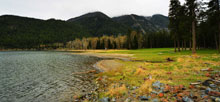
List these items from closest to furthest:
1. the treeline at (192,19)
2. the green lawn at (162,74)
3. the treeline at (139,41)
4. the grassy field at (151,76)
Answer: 1. the grassy field at (151,76)
2. the green lawn at (162,74)
3. the treeline at (192,19)
4. the treeline at (139,41)

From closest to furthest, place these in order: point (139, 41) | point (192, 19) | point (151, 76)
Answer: point (151, 76) < point (192, 19) < point (139, 41)

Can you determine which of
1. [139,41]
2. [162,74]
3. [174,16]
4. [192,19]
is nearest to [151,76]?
[162,74]

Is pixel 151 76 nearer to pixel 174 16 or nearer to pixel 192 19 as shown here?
pixel 192 19

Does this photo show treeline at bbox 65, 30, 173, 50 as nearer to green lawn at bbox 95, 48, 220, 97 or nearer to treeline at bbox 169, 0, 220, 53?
treeline at bbox 169, 0, 220, 53

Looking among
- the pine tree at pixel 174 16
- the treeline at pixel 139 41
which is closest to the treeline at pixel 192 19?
the pine tree at pixel 174 16

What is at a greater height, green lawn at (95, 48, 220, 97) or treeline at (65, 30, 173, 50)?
treeline at (65, 30, 173, 50)

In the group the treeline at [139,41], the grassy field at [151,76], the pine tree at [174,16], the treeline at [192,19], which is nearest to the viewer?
the grassy field at [151,76]

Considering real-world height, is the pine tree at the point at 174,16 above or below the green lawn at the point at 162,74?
above

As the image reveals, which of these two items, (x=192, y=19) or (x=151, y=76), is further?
(x=192, y=19)

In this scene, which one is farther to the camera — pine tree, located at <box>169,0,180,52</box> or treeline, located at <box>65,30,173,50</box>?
treeline, located at <box>65,30,173,50</box>

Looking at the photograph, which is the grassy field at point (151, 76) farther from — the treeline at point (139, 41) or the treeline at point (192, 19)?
the treeline at point (139, 41)

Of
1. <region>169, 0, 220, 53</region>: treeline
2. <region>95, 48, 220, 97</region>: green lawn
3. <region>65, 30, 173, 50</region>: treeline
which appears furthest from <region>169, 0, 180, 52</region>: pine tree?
<region>65, 30, 173, 50</region>: treeline

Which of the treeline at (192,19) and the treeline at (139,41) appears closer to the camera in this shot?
the treeline at (192,19)

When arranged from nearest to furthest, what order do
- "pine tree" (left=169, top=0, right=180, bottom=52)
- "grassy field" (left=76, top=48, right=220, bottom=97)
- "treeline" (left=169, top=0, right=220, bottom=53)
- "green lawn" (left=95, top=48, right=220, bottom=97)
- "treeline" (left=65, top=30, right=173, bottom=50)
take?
"grassy field" (left=76, top=48, right=220, bottom=97) < "green lawn" (left=95, top=48, right=220, bottom=97) < "treeline" (left=169, top=0, right=220, bottom=53) < "pine tree" (left=169, top=0, right=180, bottom=52) < "treeline" (left=65, top=30, right=173, bottom=50)
